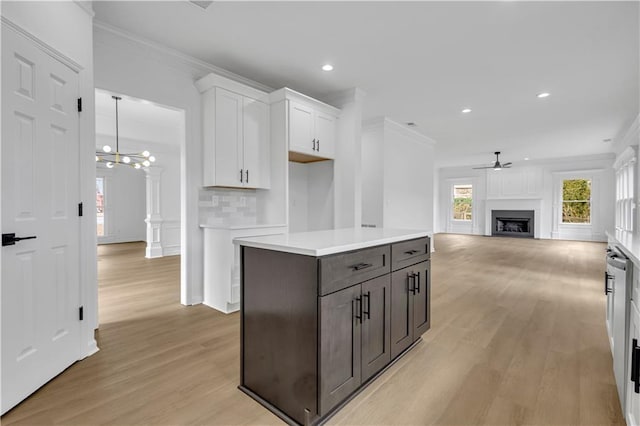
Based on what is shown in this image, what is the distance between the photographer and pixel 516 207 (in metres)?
11.0

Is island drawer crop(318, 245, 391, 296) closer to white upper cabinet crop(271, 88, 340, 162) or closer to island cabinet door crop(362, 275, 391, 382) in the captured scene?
island cabinet door crop(362, 275, 391, 382)

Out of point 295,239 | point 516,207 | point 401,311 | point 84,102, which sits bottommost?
point 401,311

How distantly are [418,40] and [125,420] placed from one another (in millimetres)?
3733

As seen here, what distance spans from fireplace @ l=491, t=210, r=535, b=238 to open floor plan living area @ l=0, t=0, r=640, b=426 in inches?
210

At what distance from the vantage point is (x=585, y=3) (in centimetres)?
244

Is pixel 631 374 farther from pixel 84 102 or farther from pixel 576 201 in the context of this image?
pixel 576 201

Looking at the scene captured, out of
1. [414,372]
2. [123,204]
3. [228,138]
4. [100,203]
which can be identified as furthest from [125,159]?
[414,372]

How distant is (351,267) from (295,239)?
38 cm

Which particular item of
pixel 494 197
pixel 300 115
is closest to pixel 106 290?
pixel 300 115

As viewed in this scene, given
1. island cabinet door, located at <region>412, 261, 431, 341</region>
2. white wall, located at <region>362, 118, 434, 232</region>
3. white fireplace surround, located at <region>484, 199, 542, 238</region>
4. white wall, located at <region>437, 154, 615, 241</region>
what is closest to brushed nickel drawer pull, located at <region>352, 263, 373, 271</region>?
island cabinet door, located at <region>412, 261, 431, 341</region>

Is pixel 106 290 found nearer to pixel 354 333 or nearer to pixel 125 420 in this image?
pixel 125 420

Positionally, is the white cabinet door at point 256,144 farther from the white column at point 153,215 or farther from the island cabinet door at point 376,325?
the white column at point 153,215

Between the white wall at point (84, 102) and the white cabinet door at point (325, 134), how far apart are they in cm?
250

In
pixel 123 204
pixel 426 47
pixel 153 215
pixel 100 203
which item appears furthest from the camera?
pixel 123 204
